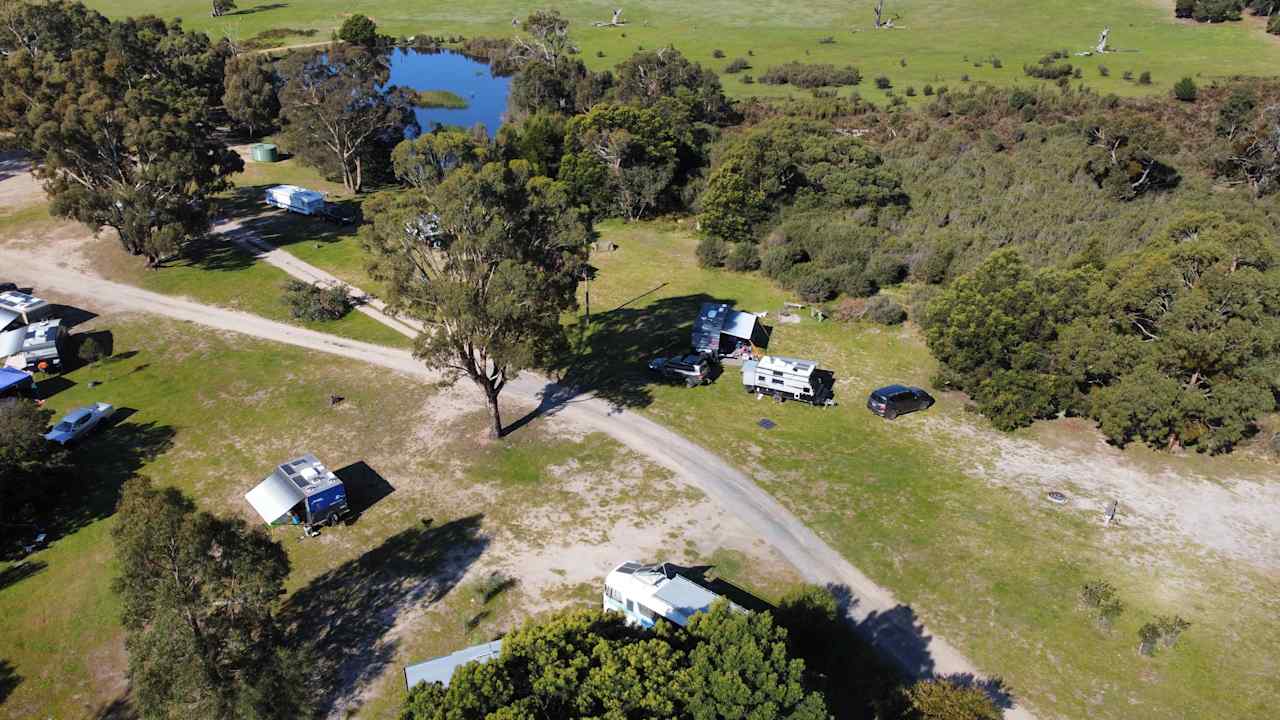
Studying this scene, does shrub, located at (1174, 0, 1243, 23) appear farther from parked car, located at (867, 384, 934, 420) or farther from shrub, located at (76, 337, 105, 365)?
shrub, located at (76, 337, 105, 365)

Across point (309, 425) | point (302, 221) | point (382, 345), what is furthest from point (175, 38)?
point (309, 425)

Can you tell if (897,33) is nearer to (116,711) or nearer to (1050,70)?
(1050,70)

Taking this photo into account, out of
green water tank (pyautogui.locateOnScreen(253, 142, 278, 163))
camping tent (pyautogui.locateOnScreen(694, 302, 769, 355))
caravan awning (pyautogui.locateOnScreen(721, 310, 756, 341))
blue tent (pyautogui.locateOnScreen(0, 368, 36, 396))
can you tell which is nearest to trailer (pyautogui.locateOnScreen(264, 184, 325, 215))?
green water tank (pyautogui.locateOnScreen(253, 142, 278, 163))

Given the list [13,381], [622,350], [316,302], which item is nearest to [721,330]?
[622,350]

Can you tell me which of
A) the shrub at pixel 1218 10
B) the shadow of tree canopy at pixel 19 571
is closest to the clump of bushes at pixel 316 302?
the shadow of tree canopy at pixel 19 571

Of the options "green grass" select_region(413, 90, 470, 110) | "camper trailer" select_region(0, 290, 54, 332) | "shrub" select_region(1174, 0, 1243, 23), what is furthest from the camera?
"shrub" select_region(1174, 0, 1243, 23)

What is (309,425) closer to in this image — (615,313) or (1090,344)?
(615,313)

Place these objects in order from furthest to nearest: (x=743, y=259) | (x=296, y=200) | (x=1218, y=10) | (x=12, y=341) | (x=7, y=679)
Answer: (x=1218, y=10), (x=296, y=200), (x=743, y=259), (x=12, y=341), (x=7, y=679)
